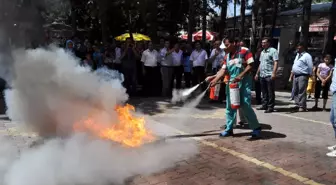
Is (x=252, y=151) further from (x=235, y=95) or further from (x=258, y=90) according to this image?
(x=258, y=90)

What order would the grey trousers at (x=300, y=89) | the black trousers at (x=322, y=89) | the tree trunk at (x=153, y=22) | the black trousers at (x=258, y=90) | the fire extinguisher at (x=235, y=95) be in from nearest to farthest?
1. the fire extinguisher at (x=235, y=95)
2. the grey trousers at (x=300, y=89)
3. the black trousers at (x=322, y=89)
4. the black trousers at (x=258, y=90)
5. the tree trunk at (x=153, y=22)

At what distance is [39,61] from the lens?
4648 mm

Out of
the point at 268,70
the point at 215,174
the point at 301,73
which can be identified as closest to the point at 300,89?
the point at 301,73

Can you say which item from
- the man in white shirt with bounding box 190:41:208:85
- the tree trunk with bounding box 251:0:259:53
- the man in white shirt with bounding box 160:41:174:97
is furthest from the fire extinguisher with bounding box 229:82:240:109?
the tree trunk with bounding box 251:0:259:53

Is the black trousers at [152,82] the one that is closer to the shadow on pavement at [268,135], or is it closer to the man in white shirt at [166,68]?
the man in white shirt at [166,68]

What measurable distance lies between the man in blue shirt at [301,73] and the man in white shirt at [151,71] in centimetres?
423

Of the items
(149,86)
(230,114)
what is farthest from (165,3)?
(230,114)

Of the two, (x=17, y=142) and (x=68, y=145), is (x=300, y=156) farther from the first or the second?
(x=17, y=142)

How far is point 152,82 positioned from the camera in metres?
11.3

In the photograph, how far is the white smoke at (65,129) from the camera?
4.16 meters

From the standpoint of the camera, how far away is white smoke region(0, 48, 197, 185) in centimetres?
416

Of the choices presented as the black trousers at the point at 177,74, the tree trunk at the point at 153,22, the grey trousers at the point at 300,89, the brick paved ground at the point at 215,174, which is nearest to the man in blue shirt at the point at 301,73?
the grey trousers at the point at 300,89

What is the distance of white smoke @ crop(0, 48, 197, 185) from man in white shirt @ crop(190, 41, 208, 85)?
532 cm

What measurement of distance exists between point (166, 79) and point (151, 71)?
588mm
